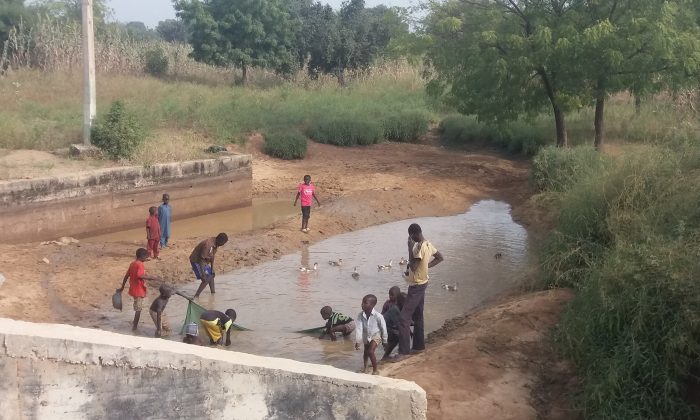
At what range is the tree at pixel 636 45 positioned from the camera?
18.6 m

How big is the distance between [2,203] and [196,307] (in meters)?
6.16

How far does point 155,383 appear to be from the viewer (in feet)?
17.8

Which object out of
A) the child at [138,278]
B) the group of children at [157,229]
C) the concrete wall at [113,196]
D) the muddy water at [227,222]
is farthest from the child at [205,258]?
the concrete wall at [113,196]

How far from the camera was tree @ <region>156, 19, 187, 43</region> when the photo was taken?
82.3 meters

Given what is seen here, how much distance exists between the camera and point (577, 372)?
748cm

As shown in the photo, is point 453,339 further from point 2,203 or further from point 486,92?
point 486,92

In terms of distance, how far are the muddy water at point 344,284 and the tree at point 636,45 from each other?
509 cm

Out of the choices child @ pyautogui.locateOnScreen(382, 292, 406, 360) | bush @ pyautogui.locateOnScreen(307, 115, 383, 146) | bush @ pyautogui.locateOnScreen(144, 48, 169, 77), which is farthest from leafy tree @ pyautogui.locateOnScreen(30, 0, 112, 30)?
child @ pyautogui.locateOnScreen(382, 292, 406, 360)

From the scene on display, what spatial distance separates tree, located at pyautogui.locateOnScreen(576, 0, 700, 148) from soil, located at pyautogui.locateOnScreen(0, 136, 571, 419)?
3.79 meters

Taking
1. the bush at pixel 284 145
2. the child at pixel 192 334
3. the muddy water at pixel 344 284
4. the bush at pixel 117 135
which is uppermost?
the bush at pixel 117 135

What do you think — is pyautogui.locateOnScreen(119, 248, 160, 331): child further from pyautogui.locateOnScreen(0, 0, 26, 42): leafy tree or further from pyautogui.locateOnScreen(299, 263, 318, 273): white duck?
pyautogui.locateOnScreen(0, 0, 26, 42): leafy tree

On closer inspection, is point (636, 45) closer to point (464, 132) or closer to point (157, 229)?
point (464, 132)

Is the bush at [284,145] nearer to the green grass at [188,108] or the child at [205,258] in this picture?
the green grass at [188,108]

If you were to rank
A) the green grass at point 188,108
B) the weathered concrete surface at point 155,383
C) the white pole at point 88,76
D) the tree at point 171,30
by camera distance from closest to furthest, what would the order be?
the weathered concrete surface at point 155,383 → the white pole at point 88,76 → the green grass at point 188,108 → the tree at point 171,30
